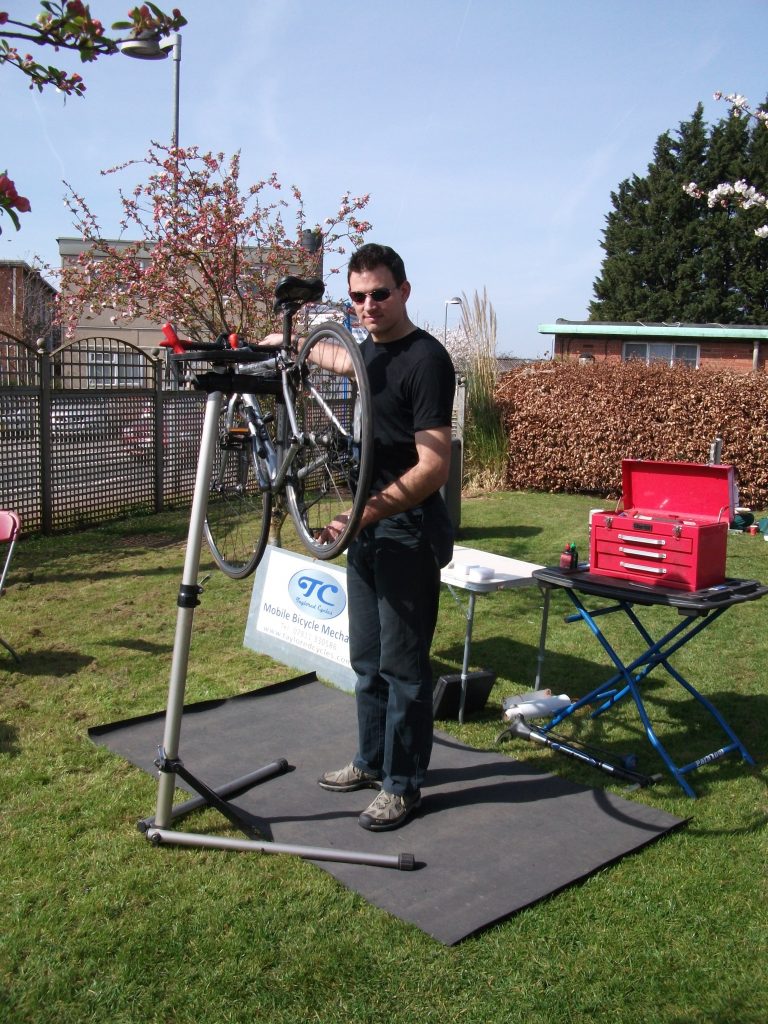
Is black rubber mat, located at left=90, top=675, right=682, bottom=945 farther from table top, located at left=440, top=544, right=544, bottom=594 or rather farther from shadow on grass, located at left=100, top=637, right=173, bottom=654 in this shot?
shadow on grass, located at left=100, top=637, right=173, bottom=654

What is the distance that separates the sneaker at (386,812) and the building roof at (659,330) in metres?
21.8

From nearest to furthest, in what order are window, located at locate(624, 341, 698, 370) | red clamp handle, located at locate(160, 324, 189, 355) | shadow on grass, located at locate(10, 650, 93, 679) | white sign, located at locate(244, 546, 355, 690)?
red clamp handle, located at locate(160, 324, 189, 355), white sign, located at locate(244, 546, 355, 690), shadow on grass, located at locate(10, 650, 93, 679), window, located at locate(624, 341, 698, 370)

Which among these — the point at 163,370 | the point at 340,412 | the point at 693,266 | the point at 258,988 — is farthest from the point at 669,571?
the point at 693,266

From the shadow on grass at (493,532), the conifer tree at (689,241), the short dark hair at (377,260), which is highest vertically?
the conifer tree at (689,241)

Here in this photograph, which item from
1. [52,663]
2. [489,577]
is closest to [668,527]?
[489,577]

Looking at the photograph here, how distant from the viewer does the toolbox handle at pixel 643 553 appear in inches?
161

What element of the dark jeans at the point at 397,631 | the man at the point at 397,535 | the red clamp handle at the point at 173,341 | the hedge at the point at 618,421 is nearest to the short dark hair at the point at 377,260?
the man at the point at 397,535

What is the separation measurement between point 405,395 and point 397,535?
20.1 inches

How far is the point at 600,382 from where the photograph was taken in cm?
1304

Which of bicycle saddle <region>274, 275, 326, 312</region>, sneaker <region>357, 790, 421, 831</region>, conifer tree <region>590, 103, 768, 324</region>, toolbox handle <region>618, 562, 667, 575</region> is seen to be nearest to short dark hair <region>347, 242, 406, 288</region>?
bicycle saddle <region>274, 275, 326, 312</region>

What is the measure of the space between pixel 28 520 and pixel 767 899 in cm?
789

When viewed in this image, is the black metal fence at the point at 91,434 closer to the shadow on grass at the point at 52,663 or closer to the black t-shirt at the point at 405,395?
the shadow on grass at the point at 52,663

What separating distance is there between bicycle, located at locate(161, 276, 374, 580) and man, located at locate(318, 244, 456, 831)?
5.9 inches

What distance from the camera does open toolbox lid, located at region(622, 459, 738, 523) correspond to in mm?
4320
